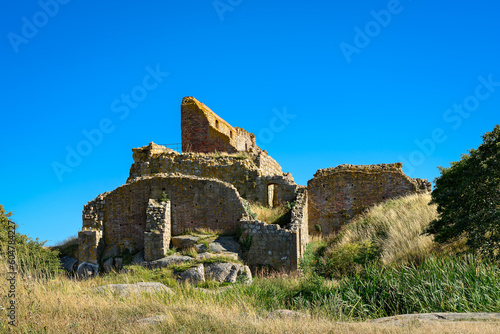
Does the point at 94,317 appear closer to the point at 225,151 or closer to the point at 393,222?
the point at 393,222

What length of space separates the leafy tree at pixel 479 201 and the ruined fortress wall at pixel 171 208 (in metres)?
9.24

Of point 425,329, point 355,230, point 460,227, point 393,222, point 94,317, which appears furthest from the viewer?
point 355,230

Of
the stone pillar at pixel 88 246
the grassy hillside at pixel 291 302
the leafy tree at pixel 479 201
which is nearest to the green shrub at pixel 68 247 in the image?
the stone pillar at pixel 88 246

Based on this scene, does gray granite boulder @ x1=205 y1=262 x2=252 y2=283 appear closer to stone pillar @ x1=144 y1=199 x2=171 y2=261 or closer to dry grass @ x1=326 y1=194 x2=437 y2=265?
stone pillar @ x1=144 y1=199 x2=171 y2=261

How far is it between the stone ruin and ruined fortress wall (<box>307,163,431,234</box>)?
47 mm

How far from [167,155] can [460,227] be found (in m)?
17.3

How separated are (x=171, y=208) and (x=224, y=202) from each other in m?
2.39

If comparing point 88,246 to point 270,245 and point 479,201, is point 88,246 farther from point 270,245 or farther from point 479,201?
point 479,201

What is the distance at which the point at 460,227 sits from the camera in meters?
12.9

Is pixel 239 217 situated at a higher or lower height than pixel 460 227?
higher

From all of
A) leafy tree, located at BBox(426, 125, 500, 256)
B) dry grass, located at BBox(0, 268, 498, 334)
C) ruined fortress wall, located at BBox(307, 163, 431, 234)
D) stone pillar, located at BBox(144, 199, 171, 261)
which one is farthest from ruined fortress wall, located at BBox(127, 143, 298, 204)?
dry grass, located at BBox(0, 268, 498, 334)

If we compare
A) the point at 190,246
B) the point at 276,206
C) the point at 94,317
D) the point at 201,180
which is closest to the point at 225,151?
the point at 276,206

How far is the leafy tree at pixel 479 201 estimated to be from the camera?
1234cm

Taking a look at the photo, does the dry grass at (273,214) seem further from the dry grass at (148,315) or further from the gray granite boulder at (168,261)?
the dry grass at (148,315)
